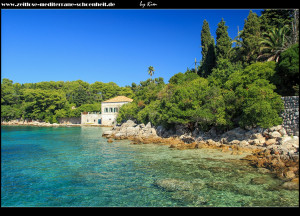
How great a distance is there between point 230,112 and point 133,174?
37.7 feet

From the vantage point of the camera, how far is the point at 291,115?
1349cm

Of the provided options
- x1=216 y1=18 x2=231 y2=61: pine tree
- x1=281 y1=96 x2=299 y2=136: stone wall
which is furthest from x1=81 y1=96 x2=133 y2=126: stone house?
x1=281 y1=96 x2=299 y2=136: stone wall

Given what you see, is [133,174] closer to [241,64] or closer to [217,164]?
[217,164]

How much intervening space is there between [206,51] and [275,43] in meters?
14.8

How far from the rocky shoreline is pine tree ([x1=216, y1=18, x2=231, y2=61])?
11923mm

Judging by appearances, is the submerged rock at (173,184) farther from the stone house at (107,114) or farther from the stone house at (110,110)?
the stone house at (110,110)

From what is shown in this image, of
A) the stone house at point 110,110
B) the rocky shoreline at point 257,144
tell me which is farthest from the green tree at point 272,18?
the stone house at point 110,110

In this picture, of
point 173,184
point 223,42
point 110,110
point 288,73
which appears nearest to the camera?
Result: point 173,184

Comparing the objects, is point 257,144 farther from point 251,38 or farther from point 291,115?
point 251,38

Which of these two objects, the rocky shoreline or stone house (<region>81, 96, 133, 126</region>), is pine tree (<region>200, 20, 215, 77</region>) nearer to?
the rocky shoreline

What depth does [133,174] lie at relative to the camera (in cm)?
1018

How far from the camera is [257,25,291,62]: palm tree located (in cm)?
1959

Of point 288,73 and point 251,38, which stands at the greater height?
point 251,38

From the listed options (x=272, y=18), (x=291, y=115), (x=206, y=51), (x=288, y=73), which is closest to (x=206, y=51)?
(x=206, y=51)
